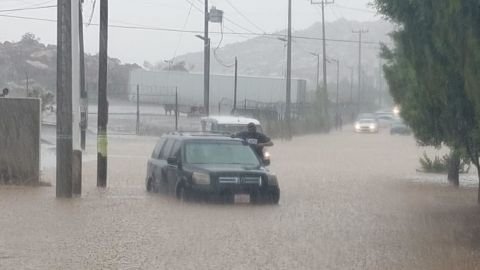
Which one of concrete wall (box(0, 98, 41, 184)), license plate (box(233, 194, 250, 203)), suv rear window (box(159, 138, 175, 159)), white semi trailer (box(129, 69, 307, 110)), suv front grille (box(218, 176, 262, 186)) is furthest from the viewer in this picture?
white semi trailer (box(129, 69, 307, 110))

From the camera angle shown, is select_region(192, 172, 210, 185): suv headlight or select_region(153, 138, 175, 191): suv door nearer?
select_region(192, 172, 210, 185): suv headlight

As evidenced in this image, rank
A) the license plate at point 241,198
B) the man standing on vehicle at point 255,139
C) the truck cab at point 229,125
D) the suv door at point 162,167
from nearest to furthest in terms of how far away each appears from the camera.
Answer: the license plate at point 241,198, the suv door at point 162,167, the man standing on vehicle at point 255,139, the truck cab at point 229,125

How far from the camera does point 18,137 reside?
22016 mm

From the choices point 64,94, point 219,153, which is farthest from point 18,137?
point 219,153

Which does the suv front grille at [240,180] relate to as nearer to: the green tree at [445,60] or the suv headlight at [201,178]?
the suv headlight at [201,178]

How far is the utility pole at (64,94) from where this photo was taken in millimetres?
19312

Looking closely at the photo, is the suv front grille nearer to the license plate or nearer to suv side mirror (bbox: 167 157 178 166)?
the license plate

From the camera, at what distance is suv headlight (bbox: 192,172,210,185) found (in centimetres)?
1884

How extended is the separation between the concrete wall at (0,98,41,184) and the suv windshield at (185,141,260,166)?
12.6 feet

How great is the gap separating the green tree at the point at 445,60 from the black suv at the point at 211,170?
11.8 ft

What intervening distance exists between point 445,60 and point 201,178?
20.2 ft

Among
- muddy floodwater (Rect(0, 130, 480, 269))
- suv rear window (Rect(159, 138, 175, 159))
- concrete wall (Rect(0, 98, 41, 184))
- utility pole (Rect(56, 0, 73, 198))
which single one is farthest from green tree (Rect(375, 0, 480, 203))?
concrete wall (Rect(0, 98, 41, 184))

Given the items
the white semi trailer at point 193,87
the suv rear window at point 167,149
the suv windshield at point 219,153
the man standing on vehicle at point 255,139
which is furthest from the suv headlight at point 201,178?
the white semi trailer at point 193,87

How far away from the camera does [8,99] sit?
21938 millimetres
